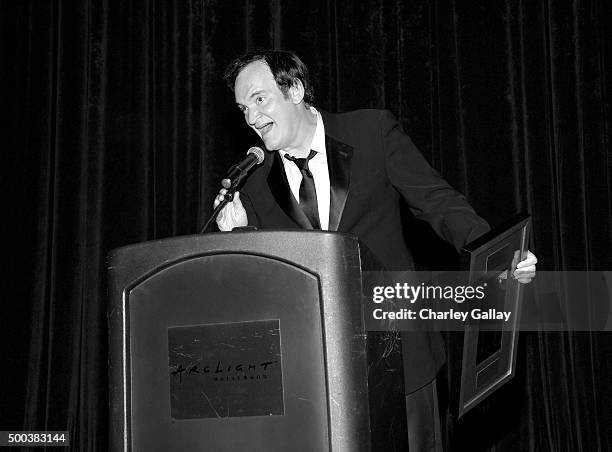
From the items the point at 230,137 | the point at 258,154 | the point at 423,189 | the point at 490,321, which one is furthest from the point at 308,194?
the point at 230,137

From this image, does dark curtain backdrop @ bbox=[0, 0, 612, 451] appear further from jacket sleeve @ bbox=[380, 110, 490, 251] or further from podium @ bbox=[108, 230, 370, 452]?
podium @ bbox=[108, 230, 370, 452]

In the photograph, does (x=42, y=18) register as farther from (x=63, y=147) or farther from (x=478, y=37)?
(x=478, y=37)

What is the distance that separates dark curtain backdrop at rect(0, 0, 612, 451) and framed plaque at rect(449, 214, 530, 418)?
1824 mm

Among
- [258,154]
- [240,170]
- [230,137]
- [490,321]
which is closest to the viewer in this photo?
[490,321]

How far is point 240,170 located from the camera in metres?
1.53

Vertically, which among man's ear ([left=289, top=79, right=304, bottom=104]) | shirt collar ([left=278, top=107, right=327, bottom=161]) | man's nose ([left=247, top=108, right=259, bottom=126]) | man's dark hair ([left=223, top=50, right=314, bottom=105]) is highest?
man's dark hair ([left=223, top=50, right=314, bottom=105])

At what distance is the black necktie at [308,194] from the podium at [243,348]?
0.61 m

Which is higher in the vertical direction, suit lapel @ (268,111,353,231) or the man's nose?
the man's nose

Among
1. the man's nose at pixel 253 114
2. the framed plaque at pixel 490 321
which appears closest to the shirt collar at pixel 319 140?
the man's nose at pixel 253 114

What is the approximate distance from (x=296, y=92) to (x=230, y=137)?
1.53 m

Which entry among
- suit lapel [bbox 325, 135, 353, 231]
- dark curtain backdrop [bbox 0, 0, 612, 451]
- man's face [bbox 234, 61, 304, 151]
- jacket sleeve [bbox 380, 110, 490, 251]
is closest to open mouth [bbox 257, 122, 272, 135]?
man's face [bbox 234, 61, 304, 151]

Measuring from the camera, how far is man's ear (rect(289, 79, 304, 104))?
6.21ft

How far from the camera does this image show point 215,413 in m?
1.07

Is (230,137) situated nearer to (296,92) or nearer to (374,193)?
(296,92)
